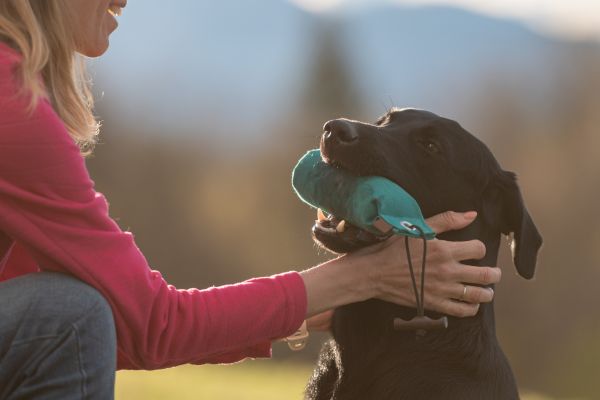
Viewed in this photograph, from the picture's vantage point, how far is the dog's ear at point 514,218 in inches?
124

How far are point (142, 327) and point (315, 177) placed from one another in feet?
2.52

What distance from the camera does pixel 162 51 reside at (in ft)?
214

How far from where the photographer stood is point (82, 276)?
259 cm

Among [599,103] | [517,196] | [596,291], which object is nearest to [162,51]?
[599,103]

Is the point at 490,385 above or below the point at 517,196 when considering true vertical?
below

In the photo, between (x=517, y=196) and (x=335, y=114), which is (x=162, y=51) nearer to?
(x=335, y=114)

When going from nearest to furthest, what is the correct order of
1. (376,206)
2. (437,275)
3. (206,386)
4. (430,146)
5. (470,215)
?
(376,206) < (437,275) < (470,215) < (430,146) < (206,386)

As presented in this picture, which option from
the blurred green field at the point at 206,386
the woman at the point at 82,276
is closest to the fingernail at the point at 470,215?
the woman at the point at 82,276

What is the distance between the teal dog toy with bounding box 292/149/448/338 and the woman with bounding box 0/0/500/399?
0.36ft

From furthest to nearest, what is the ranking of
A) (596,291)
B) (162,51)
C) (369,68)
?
(162,51), (369,68), (596,291)

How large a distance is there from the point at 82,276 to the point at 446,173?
1.29 meters

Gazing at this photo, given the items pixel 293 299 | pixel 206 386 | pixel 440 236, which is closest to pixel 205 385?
pixel 206 386

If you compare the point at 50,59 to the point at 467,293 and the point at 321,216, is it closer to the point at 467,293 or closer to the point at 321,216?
the point at 321,216

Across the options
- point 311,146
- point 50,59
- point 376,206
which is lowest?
point 311,146
